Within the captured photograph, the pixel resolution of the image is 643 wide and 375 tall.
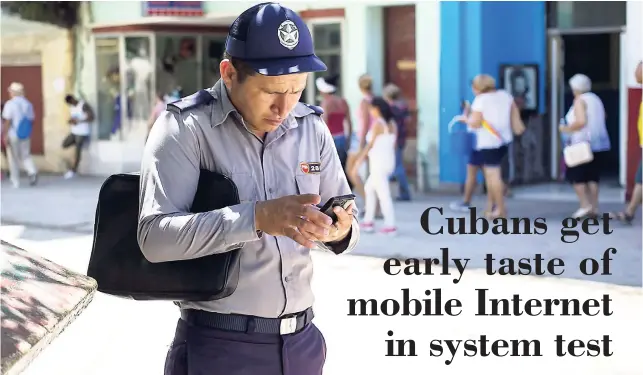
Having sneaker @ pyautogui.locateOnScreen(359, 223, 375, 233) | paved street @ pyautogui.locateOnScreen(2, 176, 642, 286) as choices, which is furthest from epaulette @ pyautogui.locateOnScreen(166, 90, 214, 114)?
sneaker @ pyautogui.locateOnScreen(359, 223, 375, 233)

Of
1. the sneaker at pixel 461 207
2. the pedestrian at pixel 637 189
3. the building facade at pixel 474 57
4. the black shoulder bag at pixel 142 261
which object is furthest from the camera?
the building facade at pixel 474 57

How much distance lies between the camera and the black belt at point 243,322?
260cm

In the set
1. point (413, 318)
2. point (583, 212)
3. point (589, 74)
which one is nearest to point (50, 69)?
point (589, 74)

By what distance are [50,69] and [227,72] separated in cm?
1958

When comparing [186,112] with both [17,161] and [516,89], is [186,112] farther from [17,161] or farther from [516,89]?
[17,161]

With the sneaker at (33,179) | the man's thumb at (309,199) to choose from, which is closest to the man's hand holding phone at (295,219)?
the man's thumb at (309,199)

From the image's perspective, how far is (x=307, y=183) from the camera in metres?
2.68

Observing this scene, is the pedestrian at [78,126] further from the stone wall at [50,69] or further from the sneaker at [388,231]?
the sneaker at [388,231]

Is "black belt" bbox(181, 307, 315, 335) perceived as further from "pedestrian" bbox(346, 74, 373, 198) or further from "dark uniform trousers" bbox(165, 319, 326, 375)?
"pedestrian" bbox(346, 74, 373, 198)

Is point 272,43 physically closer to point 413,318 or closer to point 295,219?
point 295,219

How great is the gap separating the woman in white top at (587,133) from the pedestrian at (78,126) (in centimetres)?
1096

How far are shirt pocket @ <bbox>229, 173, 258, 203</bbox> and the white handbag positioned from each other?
9064mm

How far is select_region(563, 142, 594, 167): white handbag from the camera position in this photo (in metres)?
11.1

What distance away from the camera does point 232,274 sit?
8.27ft
